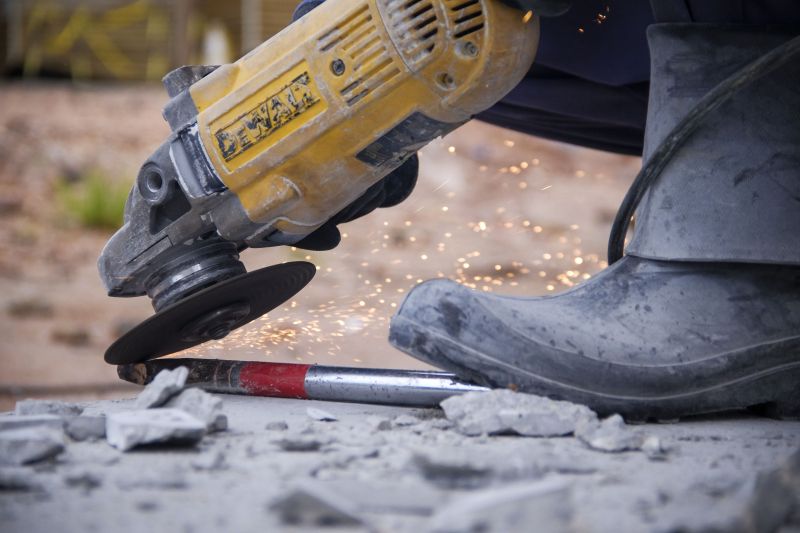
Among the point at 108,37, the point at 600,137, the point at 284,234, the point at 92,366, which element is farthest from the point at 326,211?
the point at 108,37

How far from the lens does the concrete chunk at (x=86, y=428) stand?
3.81 feet

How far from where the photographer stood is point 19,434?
42.9 inches

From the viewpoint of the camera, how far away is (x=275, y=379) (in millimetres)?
1504

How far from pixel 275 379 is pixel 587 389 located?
0.50m

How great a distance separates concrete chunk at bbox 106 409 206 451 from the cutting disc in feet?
1.15

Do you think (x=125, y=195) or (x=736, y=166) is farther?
(x=125, y=195)

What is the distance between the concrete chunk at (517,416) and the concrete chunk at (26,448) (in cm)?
46

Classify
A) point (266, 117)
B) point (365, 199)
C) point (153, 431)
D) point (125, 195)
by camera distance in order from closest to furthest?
point (153, 431), point (266, 117), point (365, 199), point (125, 195)

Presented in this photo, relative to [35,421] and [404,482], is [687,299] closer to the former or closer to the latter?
[404,482]

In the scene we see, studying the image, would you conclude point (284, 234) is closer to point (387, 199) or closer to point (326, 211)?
point (326, 211)

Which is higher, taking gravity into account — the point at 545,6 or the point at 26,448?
the point at 545,6

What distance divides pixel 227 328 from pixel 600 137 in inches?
36.4

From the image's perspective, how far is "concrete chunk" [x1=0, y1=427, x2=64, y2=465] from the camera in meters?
1.04

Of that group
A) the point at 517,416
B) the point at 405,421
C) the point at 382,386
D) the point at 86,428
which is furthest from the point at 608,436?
the point at 86,428
